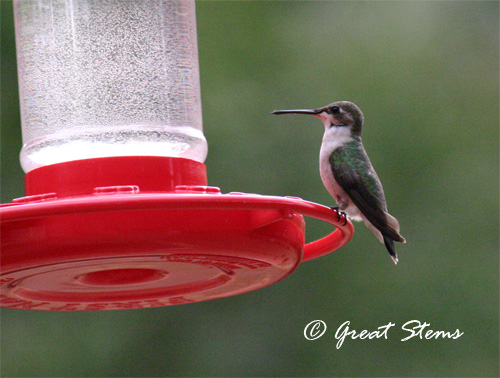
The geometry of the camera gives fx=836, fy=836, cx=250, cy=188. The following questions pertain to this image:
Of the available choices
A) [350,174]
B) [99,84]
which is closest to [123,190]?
[99,84]

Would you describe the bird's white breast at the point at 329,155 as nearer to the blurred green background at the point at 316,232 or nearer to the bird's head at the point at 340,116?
the bird's head at the point at 340,116

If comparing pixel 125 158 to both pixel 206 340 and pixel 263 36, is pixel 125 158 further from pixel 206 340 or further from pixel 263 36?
pixel 263 36

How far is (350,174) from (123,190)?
205cm

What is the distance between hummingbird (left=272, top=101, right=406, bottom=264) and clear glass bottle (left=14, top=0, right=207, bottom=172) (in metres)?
1.02

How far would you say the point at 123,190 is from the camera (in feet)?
8.24

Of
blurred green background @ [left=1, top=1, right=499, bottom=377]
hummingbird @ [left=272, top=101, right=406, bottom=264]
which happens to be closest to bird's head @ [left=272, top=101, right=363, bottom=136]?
hummingbird @ [left=272, top=101, right=406, bottom=264]

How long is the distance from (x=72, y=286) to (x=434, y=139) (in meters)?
5.90

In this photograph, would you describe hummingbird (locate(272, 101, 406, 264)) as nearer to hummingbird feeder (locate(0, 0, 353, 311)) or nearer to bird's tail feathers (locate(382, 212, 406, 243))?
bird's tail feathers (locate(382, 212, 406, 243))

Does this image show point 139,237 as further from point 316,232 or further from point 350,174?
point 316,232

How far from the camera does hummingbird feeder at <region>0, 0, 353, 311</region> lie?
2.45 metres

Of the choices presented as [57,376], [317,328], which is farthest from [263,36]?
[57,376]

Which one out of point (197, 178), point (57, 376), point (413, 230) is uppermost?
point (197, 178)

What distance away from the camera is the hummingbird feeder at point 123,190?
2.45 metres

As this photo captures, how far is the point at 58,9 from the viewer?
3143 mm
